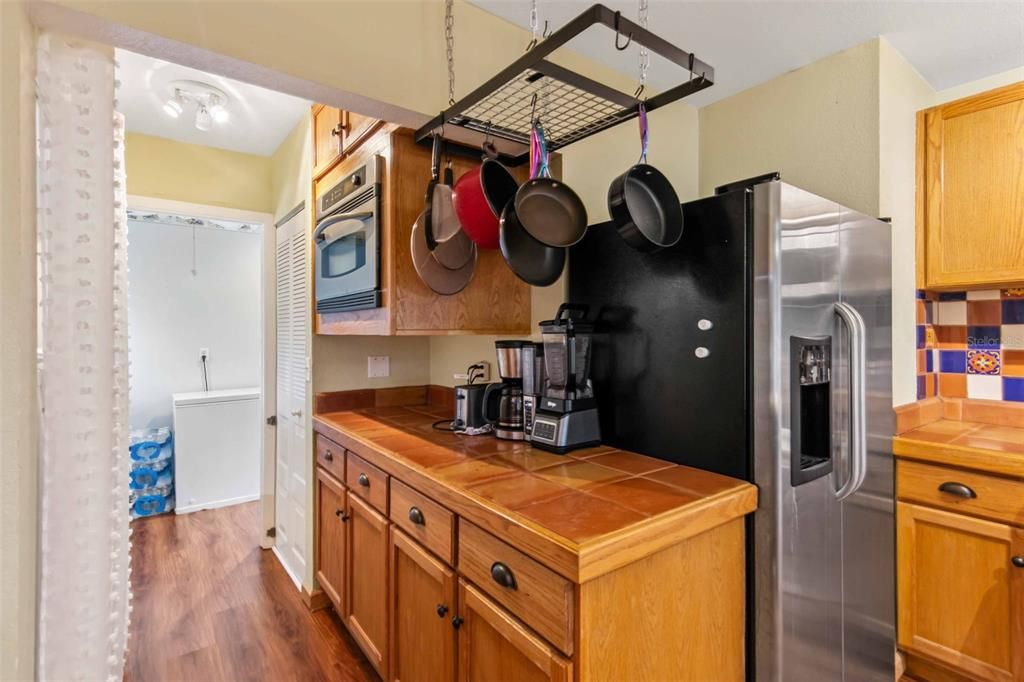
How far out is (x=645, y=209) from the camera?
1.42m

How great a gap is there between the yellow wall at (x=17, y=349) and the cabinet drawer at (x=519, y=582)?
2.90 ft

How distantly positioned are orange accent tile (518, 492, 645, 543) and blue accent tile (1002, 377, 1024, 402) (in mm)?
2036

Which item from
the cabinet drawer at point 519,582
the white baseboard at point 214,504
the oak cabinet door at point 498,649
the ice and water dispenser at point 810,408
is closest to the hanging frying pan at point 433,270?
the cabinet drawer at point 519,582

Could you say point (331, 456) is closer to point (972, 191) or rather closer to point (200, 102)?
point (200, 102)

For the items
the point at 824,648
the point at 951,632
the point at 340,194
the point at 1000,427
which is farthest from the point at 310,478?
the point at 1000,427

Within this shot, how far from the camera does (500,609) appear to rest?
114 cm

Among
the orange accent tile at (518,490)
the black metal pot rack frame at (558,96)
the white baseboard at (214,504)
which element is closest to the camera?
the black metal pot rack frame at (558,96)

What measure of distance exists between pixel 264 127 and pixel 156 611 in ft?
8.25

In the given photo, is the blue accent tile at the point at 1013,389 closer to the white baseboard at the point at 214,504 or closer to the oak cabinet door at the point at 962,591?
the oak cabinet door at the point at 962,591

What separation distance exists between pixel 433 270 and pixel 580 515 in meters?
1.06

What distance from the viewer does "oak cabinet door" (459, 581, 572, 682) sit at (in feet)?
3.29

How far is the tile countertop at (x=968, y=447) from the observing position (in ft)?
5.20

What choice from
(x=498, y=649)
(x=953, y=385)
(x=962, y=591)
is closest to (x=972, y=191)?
(x=953, y=385)

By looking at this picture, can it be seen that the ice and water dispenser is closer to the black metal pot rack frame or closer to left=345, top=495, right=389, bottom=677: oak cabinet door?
the black metal pot rack frame
